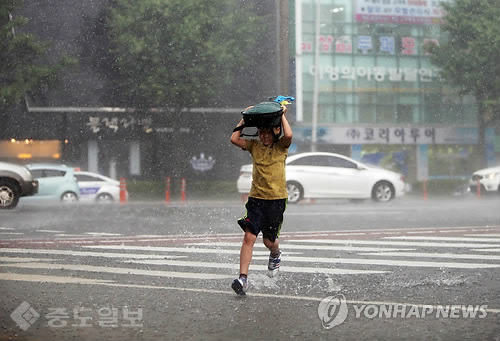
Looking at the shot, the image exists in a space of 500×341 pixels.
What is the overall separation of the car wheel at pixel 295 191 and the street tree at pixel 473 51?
1824cm

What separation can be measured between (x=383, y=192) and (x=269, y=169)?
51.5ft

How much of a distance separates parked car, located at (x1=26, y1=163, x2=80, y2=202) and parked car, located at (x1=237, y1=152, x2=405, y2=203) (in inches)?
214

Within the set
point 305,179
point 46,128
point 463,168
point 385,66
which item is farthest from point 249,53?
point 463,168

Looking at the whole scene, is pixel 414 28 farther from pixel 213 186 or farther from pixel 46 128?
pixel 46 128

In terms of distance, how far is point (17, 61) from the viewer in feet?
97.2

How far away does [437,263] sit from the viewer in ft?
28.4

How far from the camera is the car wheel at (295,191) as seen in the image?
20.9m

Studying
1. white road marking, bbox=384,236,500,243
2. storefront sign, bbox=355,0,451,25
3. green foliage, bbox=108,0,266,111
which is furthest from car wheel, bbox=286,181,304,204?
storefront sign, bbox=355,0,451,25

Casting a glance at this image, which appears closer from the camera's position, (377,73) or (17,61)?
(17,61)

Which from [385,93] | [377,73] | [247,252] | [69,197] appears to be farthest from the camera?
[385,93]

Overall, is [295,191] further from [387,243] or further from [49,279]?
[49,279]

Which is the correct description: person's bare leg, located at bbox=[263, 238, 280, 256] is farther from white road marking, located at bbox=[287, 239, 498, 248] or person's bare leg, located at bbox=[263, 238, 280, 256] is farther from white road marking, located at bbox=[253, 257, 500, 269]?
white road marking, located at bbox=[287, 239, 498, 248]

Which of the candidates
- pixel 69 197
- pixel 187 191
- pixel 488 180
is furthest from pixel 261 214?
pixel 187 191

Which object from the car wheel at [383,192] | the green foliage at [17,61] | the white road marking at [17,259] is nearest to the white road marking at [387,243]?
the white road marking at [17,259]
